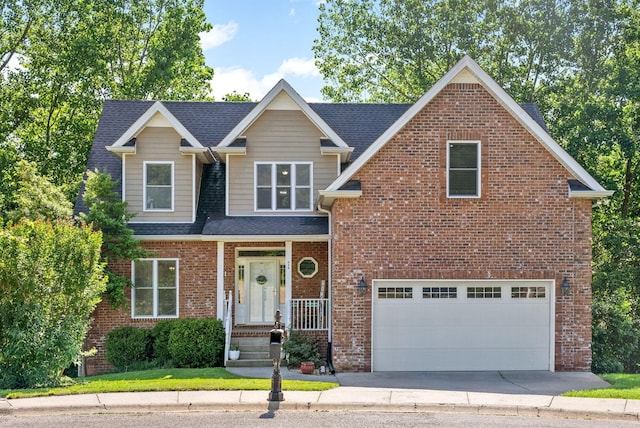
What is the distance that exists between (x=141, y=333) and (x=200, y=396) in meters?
6.82

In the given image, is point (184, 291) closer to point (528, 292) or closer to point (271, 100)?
point (271, 100)

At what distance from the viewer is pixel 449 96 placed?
18.0 meters

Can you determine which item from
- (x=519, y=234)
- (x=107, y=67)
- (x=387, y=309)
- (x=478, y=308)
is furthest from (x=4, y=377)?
(x=107, y=67)

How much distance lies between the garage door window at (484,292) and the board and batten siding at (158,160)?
817 cm

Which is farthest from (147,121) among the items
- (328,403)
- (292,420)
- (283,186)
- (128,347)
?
(292,420)

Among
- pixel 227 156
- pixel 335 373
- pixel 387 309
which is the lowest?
pixel 335 373

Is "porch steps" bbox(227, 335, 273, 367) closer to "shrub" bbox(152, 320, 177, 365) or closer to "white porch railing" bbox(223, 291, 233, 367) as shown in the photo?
"white porch railing" bbox(223, 291, 233, 367)

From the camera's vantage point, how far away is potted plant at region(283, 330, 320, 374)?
18594 mm

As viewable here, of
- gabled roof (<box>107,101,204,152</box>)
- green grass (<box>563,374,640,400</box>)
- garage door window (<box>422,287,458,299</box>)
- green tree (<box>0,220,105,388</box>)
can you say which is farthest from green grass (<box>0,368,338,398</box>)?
gabled roof (<box>107,101,204,152</box>)

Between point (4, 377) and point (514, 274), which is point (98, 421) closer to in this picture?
point (4, 377)

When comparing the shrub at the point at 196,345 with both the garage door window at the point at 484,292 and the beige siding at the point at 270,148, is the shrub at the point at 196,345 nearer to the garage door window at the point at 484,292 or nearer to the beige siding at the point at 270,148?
the beige siding at the point at 270,148

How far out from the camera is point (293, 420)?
A: 12.2 meters

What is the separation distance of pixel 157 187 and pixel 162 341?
14.6 feet

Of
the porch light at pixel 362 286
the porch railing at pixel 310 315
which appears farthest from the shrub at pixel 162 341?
the porch light at pixel 362 286
